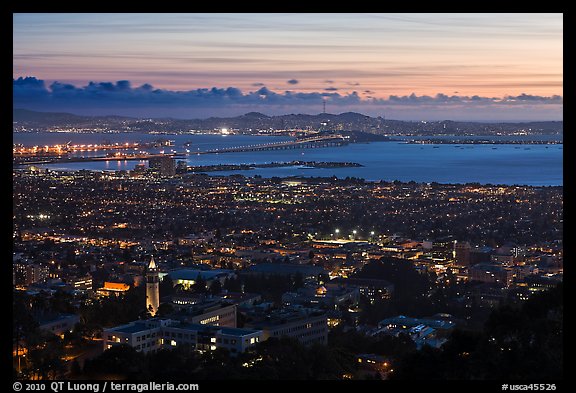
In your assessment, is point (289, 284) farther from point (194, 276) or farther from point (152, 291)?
point (152, 291)

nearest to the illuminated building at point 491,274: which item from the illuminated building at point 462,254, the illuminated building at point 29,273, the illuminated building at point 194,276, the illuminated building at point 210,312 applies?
the illuminated building at point 462,254

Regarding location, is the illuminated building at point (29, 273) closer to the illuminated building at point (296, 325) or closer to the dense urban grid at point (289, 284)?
the dense urban grid at point (289, 284)

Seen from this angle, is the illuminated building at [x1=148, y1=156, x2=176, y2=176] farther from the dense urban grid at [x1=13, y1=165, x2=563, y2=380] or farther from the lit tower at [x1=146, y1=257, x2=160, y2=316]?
the lit tower at [x1=146, y1=257, x2=160, y2=316]

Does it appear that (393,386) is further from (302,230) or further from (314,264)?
(302,230)

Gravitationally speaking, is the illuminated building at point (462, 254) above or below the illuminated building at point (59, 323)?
below

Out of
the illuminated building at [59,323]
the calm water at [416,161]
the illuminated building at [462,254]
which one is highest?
the illuminated building at [59,323]

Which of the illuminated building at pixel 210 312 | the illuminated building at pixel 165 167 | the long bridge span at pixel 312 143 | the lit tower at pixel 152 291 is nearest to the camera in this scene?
the illuminated building at pixel 210 312
